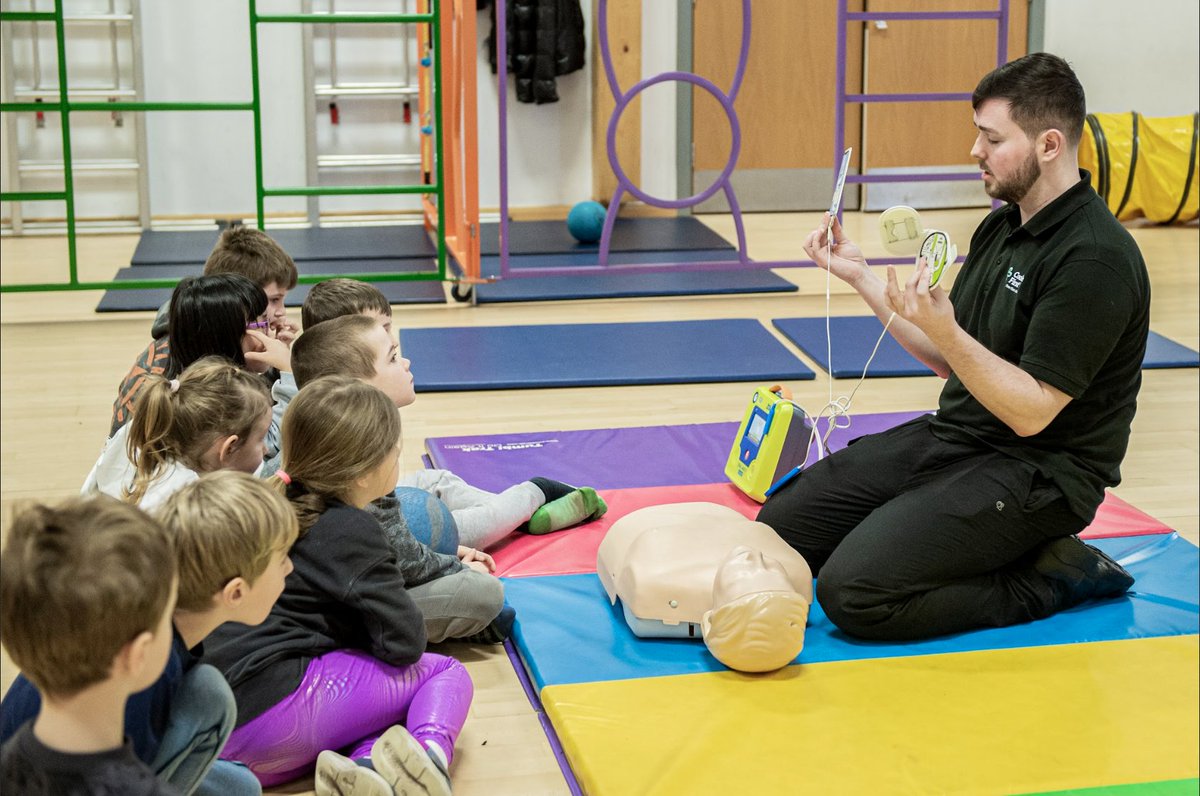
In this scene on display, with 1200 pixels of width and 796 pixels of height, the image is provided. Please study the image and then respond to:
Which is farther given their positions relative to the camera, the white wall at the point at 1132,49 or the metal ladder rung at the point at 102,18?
the white wall at the point at 1132,49

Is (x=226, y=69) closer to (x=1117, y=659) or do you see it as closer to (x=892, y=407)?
(x=892, y=407)

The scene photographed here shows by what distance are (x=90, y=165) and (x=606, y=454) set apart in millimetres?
4525

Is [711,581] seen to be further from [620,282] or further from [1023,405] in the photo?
[620,282]

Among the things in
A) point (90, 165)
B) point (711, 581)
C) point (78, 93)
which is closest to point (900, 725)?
point (711, 581)

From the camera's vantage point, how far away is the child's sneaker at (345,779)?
2025 mm

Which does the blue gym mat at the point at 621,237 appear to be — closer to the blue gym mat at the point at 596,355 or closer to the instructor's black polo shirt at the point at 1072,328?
the blue gym mat at the point at 596,355

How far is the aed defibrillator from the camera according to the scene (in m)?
3.26

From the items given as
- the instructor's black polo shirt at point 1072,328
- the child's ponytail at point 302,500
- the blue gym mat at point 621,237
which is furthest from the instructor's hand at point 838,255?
the blue gym mat at point 621,237

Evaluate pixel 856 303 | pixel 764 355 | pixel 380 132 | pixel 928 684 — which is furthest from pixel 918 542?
pixel 380 132

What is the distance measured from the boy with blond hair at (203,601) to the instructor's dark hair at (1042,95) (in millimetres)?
1621

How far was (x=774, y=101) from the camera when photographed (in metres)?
7.90

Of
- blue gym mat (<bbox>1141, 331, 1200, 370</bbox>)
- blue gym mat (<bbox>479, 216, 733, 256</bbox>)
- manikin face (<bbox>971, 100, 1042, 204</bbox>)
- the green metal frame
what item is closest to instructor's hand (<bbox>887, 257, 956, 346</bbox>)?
manikin face (<bbox>971, 100, 1042, 204</bbox>)

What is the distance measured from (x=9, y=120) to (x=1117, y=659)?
621 centimetres

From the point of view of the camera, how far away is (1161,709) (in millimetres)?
2297
